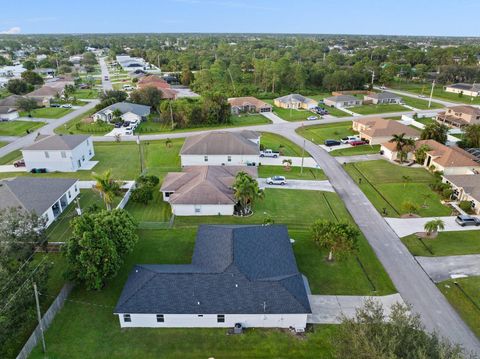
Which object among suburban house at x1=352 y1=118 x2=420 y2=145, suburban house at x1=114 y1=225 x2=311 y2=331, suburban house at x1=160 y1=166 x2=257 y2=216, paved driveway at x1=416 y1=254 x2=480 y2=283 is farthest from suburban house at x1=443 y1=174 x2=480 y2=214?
suburban house at x1=160 y1=166 x2=257 y2=216

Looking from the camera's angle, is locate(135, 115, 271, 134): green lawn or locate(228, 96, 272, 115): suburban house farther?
locate(228, 96, 272, 115): suburban house

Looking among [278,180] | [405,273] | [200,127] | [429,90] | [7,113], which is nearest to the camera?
[405,273]

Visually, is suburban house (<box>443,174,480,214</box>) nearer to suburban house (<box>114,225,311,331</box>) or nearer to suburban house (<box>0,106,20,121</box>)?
suburban house (<box>114,225,311,331</box>)

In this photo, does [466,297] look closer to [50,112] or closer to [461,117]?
[461,117]

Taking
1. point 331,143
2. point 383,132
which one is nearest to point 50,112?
point 331,143

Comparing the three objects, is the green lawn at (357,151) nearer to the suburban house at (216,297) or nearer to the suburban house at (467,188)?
the suburban house at (467,188)

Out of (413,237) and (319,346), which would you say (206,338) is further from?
(413,237)

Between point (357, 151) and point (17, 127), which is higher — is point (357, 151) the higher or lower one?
the higher one
